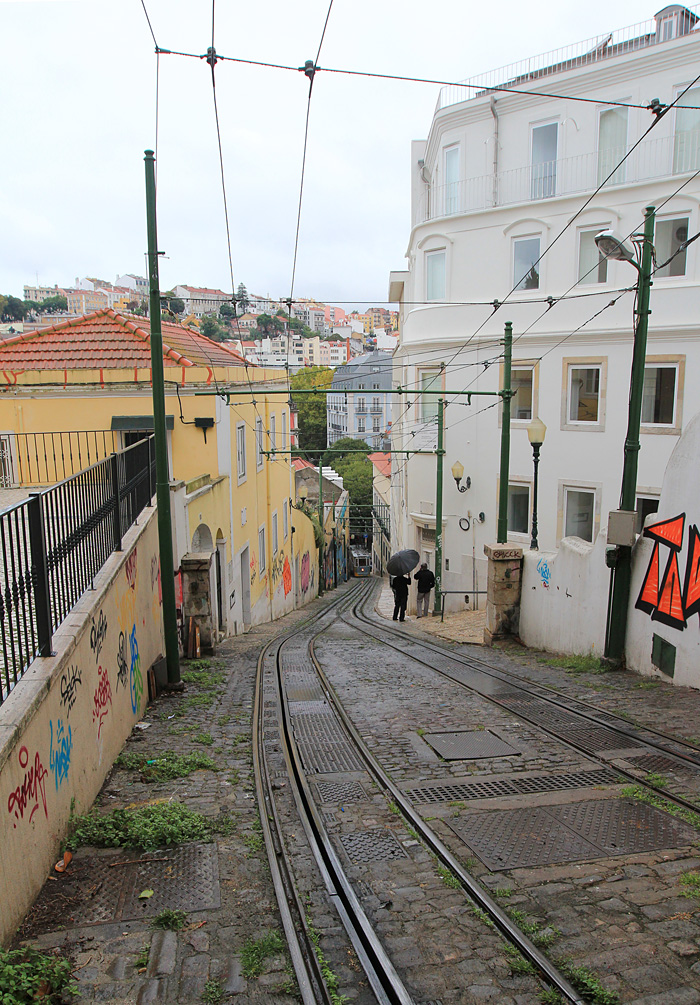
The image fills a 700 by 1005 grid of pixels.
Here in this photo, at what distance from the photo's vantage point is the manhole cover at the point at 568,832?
15.6 feet

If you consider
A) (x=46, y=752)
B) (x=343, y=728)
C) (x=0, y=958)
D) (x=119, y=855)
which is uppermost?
(x=46, y=752)

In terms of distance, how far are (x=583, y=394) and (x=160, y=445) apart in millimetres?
14353

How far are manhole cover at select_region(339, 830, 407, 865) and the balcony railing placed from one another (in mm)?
19304

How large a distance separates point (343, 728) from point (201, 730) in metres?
1.55

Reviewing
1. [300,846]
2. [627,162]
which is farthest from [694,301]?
[300,846]

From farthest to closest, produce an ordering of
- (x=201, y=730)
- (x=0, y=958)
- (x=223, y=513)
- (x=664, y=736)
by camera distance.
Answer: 1. (x=223, y=513)
2. (x=201, y=730)
3. (x=664, y=736)
4. (x=0, y=958)

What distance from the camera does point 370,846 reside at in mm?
4973

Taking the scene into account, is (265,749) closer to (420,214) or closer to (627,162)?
(627,162)

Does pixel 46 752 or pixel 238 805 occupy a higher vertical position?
pixel 46 752

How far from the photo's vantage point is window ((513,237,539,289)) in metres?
20.7

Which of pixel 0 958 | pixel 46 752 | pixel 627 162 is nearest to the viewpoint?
pixel 0 958

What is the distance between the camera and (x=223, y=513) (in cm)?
1678

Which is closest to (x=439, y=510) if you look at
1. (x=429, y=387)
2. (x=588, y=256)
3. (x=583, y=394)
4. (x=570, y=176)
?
(x=429, y=387)

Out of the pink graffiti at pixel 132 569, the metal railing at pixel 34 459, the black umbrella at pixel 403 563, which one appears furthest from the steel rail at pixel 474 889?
the black umbrella at pixel 403 563
